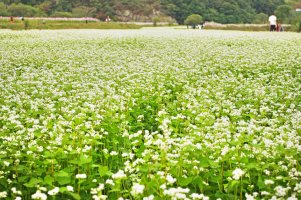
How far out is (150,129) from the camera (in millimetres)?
8828

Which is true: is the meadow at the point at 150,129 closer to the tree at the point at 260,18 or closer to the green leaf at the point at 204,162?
the green leaf at the point at 204,162

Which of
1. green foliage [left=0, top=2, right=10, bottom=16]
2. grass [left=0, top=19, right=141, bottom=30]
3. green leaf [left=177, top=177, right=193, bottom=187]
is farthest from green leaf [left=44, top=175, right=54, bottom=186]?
green foliage [left=0, top=2, right=10, bottom=16]

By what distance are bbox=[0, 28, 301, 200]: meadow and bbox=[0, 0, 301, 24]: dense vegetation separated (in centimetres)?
8426

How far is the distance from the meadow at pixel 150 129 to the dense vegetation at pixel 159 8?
8426cm

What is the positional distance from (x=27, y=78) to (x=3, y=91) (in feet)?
7.27

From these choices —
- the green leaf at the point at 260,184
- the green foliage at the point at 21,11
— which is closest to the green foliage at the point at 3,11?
the green foliage at the point at 21,11

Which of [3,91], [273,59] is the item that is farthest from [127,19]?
[3,91]

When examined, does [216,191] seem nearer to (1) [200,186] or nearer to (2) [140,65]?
(1) [200,186]

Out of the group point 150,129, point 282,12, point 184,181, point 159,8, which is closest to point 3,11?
point 159,8

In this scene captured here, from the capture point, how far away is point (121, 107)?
9195 millimetres

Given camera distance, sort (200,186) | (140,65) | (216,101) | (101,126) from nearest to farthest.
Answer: (200,186) → (101,126) → (216,101) → (140,65)

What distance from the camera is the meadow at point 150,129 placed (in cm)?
543

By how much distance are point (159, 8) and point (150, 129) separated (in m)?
106

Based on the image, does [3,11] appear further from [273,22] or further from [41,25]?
[273,22]
